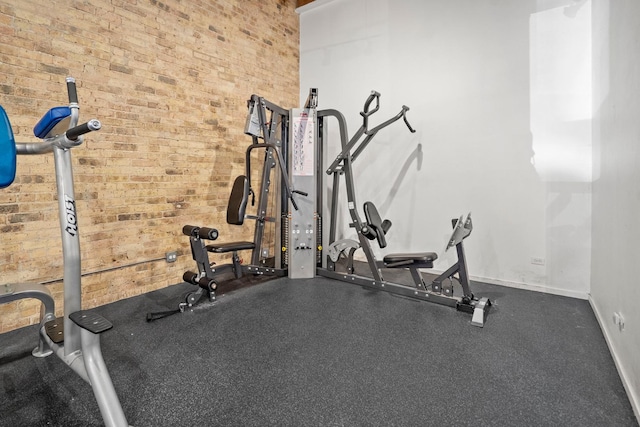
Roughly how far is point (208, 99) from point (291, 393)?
3425 mm

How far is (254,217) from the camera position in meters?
3.85

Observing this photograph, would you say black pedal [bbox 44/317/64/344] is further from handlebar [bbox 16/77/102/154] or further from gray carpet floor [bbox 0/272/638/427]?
handlebar [bbox 16/77/102/154]

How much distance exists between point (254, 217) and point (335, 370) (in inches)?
85.1

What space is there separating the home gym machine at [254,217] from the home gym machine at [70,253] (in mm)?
1312

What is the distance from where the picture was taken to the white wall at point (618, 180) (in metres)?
1.86

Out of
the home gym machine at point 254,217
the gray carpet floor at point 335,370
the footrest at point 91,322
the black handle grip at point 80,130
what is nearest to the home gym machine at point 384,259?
the gray carpet floor at point 335,370

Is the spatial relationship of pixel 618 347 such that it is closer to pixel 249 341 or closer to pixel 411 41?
pixel 249 341

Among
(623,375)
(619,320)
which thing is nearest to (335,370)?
(623,375)

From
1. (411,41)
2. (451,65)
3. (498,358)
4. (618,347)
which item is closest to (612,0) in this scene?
(451,65)

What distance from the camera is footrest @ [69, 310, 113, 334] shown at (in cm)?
137

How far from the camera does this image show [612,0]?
2.61m

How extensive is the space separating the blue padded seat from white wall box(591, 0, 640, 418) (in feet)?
9.29

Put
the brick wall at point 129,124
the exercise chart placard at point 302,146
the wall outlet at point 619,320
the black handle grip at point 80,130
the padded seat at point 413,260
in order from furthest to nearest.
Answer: the exercise chart placard at point 302,146, the padded seat at point 413,260, the brick wall at point 129,124, the wall outlet at point 619,320, the black handle grip at point 80,130

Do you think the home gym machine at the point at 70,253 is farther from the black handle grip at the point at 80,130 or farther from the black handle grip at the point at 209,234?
the black handle grip at the point at 209,234
